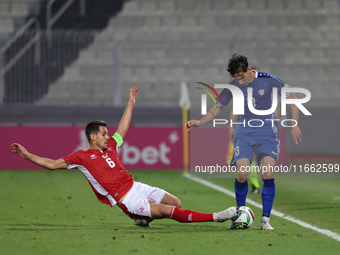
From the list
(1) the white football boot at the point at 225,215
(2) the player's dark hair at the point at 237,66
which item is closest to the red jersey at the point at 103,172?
(1) the white football boot at the point at 225,215

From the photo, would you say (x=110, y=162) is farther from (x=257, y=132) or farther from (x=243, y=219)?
(x=257, y=132)

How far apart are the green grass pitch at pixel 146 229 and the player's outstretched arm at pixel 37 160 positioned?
604 millimetres

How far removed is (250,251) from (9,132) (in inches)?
399

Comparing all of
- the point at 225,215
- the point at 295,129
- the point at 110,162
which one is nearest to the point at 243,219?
the point at 225,215

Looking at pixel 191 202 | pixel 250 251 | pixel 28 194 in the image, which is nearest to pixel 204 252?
pixel 250 251

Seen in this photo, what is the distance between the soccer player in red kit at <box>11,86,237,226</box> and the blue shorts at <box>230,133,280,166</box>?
65 centimetres

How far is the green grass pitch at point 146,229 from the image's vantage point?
13.9 feet

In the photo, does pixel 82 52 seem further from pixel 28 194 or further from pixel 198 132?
pixel 28 194

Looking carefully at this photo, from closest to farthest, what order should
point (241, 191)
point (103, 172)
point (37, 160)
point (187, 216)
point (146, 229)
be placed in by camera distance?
point (37, 160) < point (187, 216) < point (103, 172) < point (146, 229) < point (241, 191)

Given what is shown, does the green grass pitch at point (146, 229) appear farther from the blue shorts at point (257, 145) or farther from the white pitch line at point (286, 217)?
the blue shorts at point (257, 145)

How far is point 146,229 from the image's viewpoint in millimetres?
5180

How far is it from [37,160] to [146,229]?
1.21 meters

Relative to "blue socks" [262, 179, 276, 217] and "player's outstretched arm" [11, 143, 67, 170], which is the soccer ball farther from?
"player's outstretched arm" [11, 143, 67, 170]

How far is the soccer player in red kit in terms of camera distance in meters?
4.93
